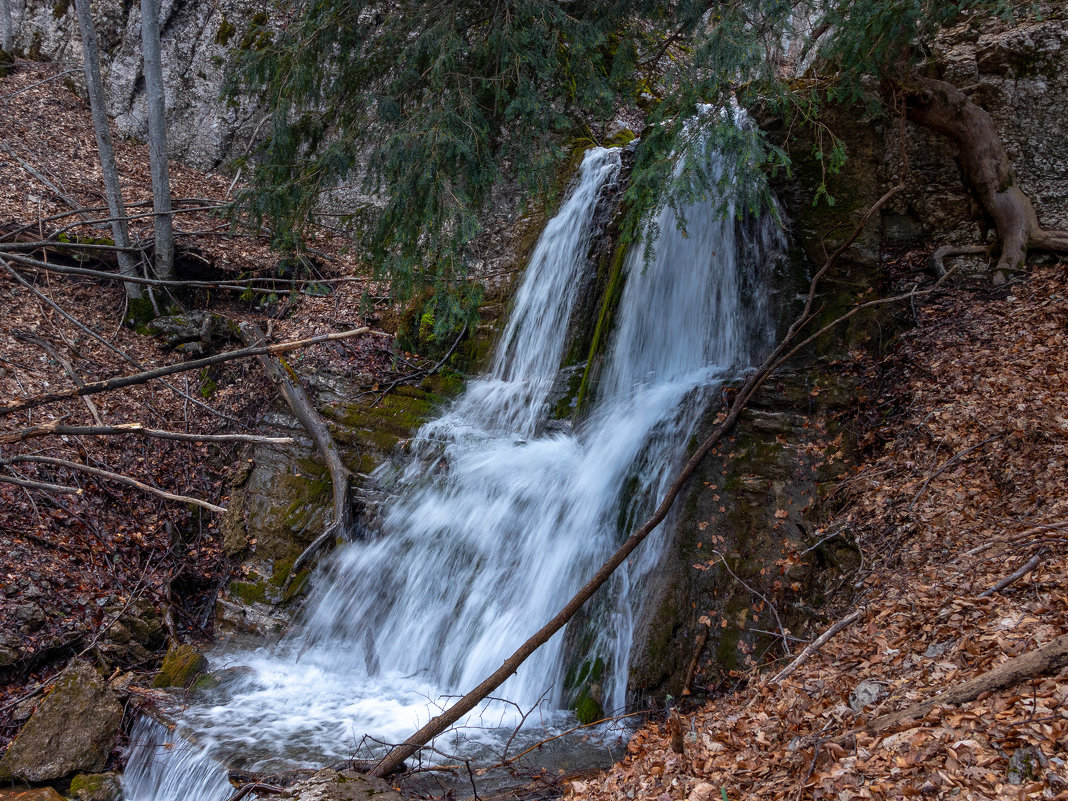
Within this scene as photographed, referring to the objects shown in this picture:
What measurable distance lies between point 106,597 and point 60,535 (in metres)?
0.90

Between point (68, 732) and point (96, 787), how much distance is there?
1.65 feet

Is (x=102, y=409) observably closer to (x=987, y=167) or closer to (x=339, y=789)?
(x=339, y=789)

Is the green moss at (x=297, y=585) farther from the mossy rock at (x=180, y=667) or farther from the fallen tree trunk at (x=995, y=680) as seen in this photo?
the fallen tree trunk at (x=995, y=680)

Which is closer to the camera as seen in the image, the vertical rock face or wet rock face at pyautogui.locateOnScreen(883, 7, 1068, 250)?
wet rock face at pyautogui.locateOnScreen(883, 7, 1068, 250)

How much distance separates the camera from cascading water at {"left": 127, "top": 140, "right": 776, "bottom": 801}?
17.0ft

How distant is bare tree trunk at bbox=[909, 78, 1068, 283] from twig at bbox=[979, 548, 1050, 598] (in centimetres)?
400

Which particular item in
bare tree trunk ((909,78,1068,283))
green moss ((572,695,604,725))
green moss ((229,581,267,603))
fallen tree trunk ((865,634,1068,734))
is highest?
bare tree trunk ((909,78,1068,283))

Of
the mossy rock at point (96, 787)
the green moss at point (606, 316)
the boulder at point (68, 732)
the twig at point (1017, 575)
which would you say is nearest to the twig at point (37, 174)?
the boulder at point (68, 732)

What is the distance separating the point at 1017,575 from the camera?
3.44m

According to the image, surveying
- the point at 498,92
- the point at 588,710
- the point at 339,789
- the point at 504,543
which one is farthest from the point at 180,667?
the point at 498,92

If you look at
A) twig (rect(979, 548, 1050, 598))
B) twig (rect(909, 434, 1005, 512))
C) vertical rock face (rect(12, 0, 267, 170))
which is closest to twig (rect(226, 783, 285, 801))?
twig (rect(979, 548, 1050, 598))

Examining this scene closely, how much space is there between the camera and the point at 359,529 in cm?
718

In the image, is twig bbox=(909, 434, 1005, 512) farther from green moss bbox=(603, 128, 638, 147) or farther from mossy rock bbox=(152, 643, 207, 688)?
green moss bbox=(603, 128, 638, 147)

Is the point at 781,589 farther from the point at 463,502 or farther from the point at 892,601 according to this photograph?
the point at 463,502
